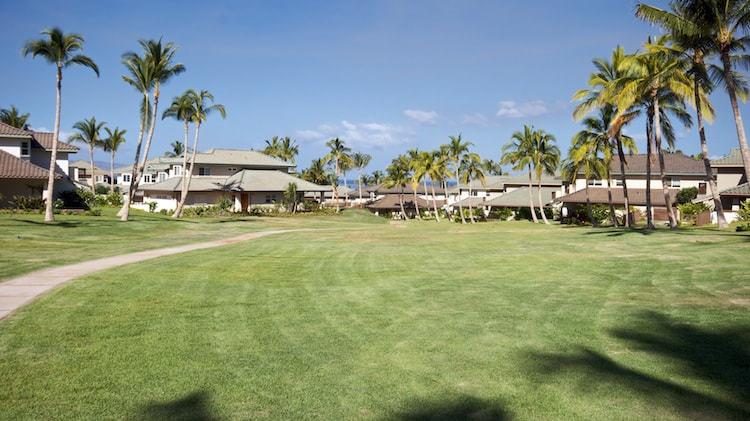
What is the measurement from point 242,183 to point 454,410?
196 ft

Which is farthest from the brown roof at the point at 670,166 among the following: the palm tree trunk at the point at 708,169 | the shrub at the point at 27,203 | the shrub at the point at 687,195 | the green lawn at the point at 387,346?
the shrub at the point at 27,203

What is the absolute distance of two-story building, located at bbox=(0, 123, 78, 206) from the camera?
38.9 m

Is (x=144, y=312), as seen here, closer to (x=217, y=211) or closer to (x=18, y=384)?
(x=18, y=384)

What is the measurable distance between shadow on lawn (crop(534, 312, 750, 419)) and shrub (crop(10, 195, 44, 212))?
136 ft

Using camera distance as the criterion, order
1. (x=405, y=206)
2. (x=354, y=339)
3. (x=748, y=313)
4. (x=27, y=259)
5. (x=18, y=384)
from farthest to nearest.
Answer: (x=405, y=206)
(x=27, y=259)
(x=748, y=313)
(x=354, y=339)
(x=18, y=384)

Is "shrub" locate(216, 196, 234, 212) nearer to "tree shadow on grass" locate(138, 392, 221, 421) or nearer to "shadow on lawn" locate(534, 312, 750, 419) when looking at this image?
"shadow on lawn" locate(534, 312, 750, 419)

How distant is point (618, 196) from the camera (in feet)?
198

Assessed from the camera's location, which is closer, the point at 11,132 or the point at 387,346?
the point at 387,346

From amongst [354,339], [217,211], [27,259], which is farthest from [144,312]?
[217,211]

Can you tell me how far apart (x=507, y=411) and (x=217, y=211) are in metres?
54.8

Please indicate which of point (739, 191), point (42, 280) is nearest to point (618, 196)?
point (739, 191)

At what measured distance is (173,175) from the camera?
68.8 meters

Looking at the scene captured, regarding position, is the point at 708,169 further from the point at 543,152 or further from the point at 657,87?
the point at 543,152

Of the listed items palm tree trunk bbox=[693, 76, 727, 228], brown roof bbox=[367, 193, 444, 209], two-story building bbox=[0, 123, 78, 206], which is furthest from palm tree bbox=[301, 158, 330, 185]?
palm tree trunk bbox=[693, 76, 727, 228]
